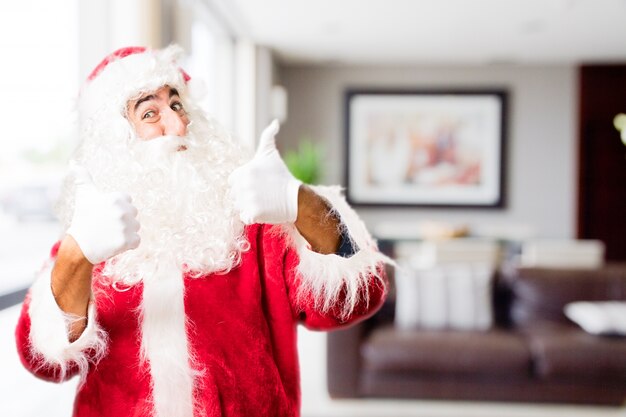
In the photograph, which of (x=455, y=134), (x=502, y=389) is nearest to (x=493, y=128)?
(x=455, y=134)

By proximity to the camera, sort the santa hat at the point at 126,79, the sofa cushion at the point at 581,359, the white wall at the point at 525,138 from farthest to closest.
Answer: the white wall at the point at 525,138 → the sofa cushion at the point at 581,359 → the santa hat at the point at 126,79

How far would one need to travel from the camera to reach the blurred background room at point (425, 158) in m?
2.07

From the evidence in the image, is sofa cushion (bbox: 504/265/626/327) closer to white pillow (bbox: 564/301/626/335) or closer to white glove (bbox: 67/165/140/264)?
white pillow (bbox: 564/301/626/335)

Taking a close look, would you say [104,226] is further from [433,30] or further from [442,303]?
[433,30]

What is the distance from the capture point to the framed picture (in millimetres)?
6383

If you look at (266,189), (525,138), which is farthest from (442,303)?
(525,138)

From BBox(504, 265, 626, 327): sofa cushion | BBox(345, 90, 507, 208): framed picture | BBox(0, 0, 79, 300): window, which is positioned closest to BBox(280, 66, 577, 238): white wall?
BBox(345, 90, 507, 208): framed picture

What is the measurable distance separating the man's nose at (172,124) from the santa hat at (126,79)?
6 cm

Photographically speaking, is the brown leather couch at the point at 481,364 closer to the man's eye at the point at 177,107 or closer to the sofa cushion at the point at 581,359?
the sofa cushion at the point at 581,359

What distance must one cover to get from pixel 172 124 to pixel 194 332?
1.25 feet

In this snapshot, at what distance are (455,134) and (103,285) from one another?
5775mm

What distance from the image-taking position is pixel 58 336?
3.21 ft

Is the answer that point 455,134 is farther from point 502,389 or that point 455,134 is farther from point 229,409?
point 229,409

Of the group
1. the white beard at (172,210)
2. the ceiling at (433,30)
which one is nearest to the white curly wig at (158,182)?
the white beard at (172,210)
